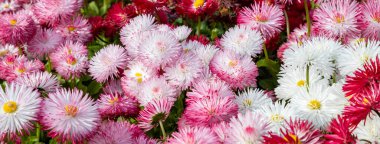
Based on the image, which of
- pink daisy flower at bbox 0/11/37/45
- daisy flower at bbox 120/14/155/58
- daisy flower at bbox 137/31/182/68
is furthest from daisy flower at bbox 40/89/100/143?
pink daisy flower at bbox 0/11/37/45

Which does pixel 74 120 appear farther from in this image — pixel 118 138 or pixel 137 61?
pixel 137 61

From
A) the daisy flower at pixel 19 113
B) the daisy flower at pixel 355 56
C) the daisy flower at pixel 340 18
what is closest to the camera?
the daisy flower at pixel 19 113

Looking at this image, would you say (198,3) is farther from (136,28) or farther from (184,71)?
(184,71)

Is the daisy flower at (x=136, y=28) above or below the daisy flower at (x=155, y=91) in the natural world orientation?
above

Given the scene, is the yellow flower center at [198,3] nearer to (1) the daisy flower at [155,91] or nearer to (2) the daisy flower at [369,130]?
(1) the daisy flower at [155,91]

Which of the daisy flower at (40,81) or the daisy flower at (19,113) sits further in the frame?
the daisy flower at (40,81)

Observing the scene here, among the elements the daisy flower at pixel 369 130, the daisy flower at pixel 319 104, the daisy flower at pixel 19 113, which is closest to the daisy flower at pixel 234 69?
the daisy flower at pixel 319 104
